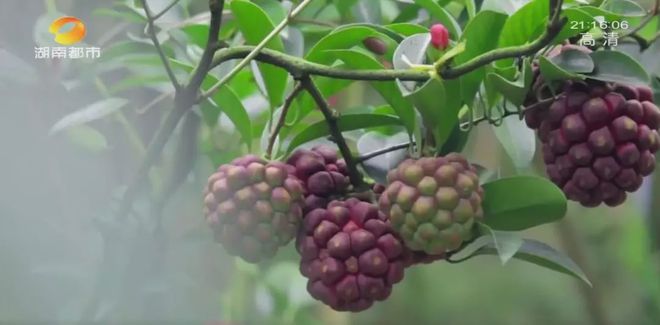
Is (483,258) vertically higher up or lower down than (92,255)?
lower down

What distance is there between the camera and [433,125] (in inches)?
23.5

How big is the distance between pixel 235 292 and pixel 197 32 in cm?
44

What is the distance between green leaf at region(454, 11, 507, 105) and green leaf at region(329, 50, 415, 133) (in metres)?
0.03

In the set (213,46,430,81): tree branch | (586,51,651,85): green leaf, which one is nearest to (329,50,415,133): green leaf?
(213,46,430,81): tree branch

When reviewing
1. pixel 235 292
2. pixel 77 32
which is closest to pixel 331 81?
pixel 77 32

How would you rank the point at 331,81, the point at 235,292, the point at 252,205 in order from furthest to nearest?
the point at 235,292
the point at 331,81
the point at 252,205

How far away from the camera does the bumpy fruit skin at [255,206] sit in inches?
23.2

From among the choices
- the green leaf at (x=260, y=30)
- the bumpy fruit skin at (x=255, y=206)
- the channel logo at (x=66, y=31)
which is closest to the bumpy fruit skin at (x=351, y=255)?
the bumpy fruit skin at (x=255, y=206)

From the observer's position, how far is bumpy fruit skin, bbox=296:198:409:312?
1.91 feet

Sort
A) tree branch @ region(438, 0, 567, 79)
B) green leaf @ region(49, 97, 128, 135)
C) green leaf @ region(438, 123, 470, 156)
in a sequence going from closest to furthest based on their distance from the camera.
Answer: tree branch @ region(438, 0, 567, 79) < green leaf @ region(438, 123, 470, 156) < green leaf @ region(49, 97, 128, 135)

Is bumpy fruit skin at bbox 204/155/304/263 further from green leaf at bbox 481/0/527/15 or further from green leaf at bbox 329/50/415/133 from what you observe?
green leaf at bbox 481/0/527/15

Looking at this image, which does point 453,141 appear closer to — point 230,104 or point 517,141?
Answer: point 517,141

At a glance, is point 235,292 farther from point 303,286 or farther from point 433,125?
point 433,125

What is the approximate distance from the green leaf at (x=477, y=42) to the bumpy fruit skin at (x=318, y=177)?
93 mm
